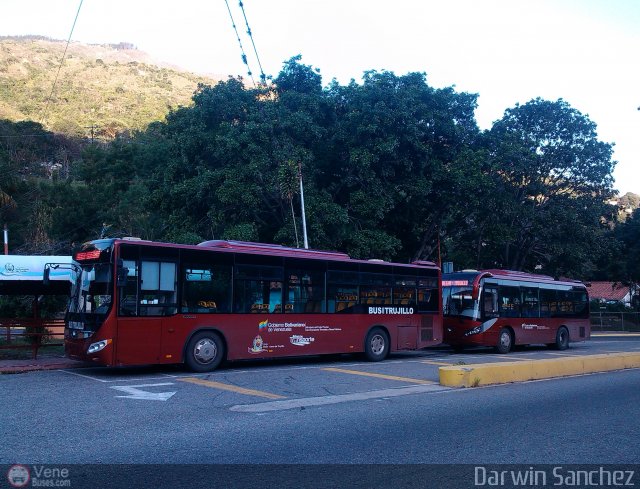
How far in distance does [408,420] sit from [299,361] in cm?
914

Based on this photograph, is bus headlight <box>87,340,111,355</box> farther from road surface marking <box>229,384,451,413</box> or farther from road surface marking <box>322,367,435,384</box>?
road surface marking <box>322,367,435,384</box>

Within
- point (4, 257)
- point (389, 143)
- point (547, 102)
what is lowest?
point (4, 257)

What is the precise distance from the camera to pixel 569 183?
33.4 m

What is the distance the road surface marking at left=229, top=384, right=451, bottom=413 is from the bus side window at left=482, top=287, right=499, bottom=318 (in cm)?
963

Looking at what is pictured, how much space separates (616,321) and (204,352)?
1586 inches

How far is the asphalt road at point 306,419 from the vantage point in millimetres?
7477

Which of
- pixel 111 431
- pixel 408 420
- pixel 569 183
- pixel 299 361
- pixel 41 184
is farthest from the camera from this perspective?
pixel 41 184

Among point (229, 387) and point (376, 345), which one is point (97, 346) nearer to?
point (229, 387)

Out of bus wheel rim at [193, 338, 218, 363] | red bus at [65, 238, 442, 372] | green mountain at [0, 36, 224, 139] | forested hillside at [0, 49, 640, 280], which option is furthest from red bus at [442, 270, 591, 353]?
green mountain at [0, 36, 224, 139]

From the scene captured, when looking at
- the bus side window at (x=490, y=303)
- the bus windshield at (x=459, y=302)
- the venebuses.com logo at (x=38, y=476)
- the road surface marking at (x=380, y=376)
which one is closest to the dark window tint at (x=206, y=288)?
the road surface marking at (x=380, y=376)

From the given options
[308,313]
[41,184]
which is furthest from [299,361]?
[41,184]

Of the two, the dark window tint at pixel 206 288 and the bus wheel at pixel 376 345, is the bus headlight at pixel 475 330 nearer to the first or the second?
the bus wheel at pixel 376 345

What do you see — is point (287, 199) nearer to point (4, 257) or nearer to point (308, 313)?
point (308, 313)

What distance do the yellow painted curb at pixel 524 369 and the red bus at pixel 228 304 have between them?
4869 millimetres
